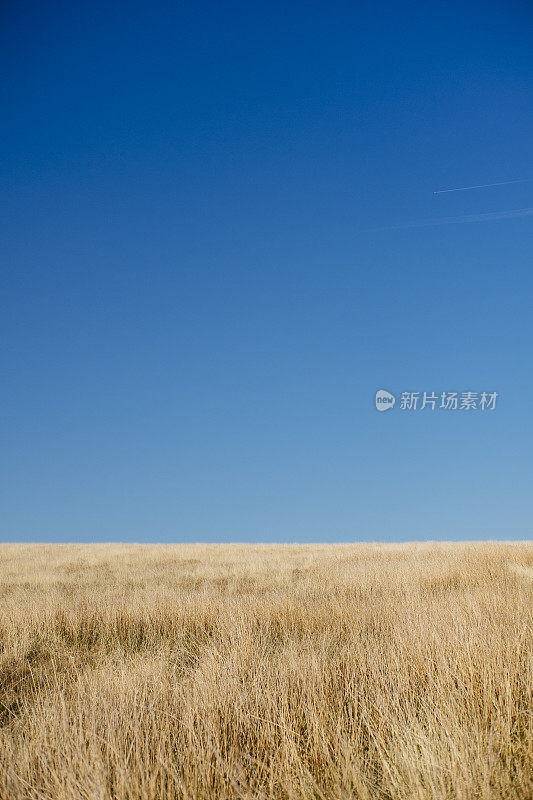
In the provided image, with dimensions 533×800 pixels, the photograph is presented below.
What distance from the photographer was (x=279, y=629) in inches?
189

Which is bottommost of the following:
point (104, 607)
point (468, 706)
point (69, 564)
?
point (69, 564)

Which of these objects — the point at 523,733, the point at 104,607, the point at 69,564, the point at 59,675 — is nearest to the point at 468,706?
the point at 523,733

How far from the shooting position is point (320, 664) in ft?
10.5

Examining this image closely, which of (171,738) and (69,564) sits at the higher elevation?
(171,738)

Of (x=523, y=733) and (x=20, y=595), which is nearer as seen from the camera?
(x=523, y=733)

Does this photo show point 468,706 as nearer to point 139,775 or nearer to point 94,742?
point 139,775

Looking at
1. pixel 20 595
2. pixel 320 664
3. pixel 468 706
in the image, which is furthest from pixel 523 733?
pixel 20 595

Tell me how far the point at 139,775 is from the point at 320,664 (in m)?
1.43

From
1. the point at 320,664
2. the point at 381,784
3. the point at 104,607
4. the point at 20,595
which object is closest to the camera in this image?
the point at 381,784

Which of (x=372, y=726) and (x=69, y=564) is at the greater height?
(x=372, y=726)

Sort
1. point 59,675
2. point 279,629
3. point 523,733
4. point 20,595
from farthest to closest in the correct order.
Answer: point 20,595 → point 279,629 → point 59,675 → point 523,733

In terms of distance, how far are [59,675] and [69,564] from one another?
11.7 m

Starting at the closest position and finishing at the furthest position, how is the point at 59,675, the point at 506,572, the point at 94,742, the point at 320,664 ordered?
the point at 94,742 → the point at 320,664 → the point at 59,675 → the point at 506,572

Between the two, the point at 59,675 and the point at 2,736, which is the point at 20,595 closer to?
the point at 59,675
